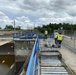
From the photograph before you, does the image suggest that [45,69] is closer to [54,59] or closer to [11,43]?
[54,59]

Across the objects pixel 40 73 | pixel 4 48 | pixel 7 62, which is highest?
pixel 40 73

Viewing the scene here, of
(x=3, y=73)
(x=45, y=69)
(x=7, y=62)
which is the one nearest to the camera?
(x=45, y=69)

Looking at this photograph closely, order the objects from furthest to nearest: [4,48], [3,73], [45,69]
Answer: [4,48] < [3,73] < [45,69]

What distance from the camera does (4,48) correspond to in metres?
31.5

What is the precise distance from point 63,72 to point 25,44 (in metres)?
24.6

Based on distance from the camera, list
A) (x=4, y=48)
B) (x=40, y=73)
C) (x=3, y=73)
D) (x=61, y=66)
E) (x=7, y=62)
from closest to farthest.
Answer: (x=40, y=73), (x=61, y=66), (x=3, y=73), (x=7, y=62), (x=4, y=48)

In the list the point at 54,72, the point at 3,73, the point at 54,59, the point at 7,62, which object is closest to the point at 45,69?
the point at 54,72

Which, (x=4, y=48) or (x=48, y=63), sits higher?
(x=48, y=63)

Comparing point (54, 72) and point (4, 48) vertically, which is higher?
point (54, 72)

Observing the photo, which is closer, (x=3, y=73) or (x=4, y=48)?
(x=3, y=73)

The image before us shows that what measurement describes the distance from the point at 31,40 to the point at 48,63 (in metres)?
22.4

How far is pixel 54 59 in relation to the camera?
11.1 meters

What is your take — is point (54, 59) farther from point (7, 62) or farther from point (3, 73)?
point (7, 62)

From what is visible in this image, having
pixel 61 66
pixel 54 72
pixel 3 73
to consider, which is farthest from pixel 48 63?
pixel 3 73
